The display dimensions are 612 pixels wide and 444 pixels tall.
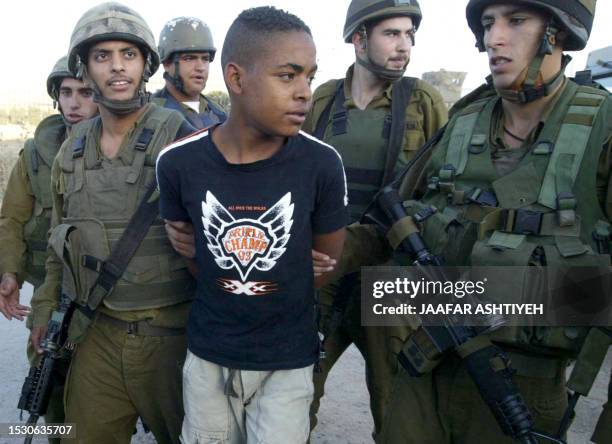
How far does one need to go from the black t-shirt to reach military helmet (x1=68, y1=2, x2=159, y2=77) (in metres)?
0.93

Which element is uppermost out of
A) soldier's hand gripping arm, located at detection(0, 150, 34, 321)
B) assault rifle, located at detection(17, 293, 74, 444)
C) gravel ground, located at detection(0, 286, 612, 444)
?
soldier's hand gripping arm, located at detection(0, 150, 34, 321)

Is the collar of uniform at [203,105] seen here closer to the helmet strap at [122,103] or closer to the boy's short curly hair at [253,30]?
the helmet strap at [122,103]

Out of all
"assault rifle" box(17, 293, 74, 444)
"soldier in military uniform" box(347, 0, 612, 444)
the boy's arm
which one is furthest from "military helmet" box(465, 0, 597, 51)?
"assault rifle" box(17, 293, 74, 444)

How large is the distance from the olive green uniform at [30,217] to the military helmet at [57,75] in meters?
0.52

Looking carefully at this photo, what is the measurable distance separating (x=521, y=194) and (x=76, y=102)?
98.1 inches

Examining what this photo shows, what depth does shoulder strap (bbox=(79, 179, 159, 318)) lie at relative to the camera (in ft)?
7.88

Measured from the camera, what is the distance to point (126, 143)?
2514 millimetres

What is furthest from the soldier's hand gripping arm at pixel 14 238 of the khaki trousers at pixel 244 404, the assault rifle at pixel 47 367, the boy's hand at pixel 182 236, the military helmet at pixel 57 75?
the khaki trousers at pixel 244 404

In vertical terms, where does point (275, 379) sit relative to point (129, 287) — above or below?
below

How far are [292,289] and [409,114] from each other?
4.99 ft

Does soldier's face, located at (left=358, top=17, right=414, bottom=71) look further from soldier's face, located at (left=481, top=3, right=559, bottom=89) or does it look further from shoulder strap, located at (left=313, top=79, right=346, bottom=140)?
soldier's face, located at (left=481, top=3, right=559, bottom=89)

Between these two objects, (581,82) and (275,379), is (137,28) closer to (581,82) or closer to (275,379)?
(275,379)

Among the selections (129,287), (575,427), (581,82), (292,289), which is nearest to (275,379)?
(292,289)

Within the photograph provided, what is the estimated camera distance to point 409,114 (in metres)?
3.12
